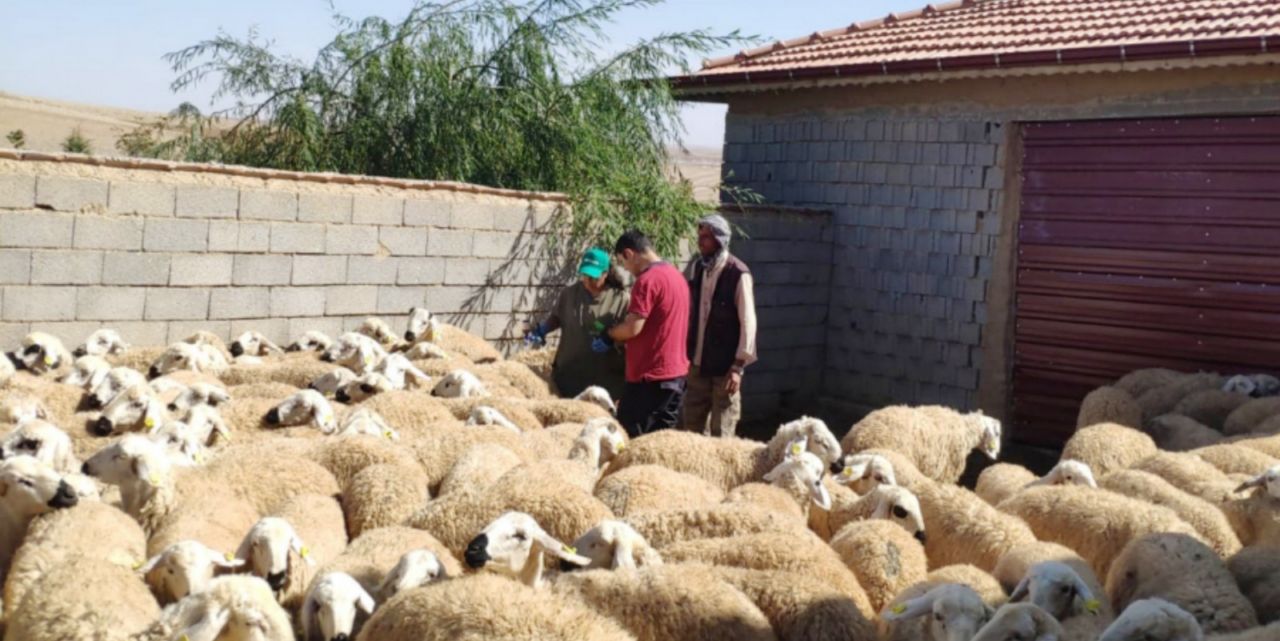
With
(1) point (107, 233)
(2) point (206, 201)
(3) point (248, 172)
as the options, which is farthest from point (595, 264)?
(1) point (107, 233)

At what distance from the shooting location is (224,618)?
14.6 ft

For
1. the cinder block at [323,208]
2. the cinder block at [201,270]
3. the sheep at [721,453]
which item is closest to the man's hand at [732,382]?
the sheep at [721,453]

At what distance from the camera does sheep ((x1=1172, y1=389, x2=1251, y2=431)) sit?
10.2m

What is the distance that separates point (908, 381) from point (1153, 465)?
5442 millimetres

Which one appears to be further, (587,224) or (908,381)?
(908,381)

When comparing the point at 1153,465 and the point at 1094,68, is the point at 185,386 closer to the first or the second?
the point at 1153,465

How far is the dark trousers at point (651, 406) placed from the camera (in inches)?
358

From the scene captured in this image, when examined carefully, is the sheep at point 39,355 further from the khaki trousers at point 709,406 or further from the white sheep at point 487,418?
the khaki trousers at point 709,406

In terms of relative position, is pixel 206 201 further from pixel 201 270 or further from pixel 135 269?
pixel 135 269

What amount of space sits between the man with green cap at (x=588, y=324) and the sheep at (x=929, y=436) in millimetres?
1850

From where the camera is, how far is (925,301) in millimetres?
13406

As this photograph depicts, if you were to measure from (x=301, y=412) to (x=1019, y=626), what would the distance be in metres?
4.91

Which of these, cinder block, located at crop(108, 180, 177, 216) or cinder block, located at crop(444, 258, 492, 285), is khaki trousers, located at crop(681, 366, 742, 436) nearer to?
cinder block, located at crop(444, 258, 492, 285)

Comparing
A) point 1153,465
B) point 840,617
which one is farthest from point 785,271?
point 840,617
